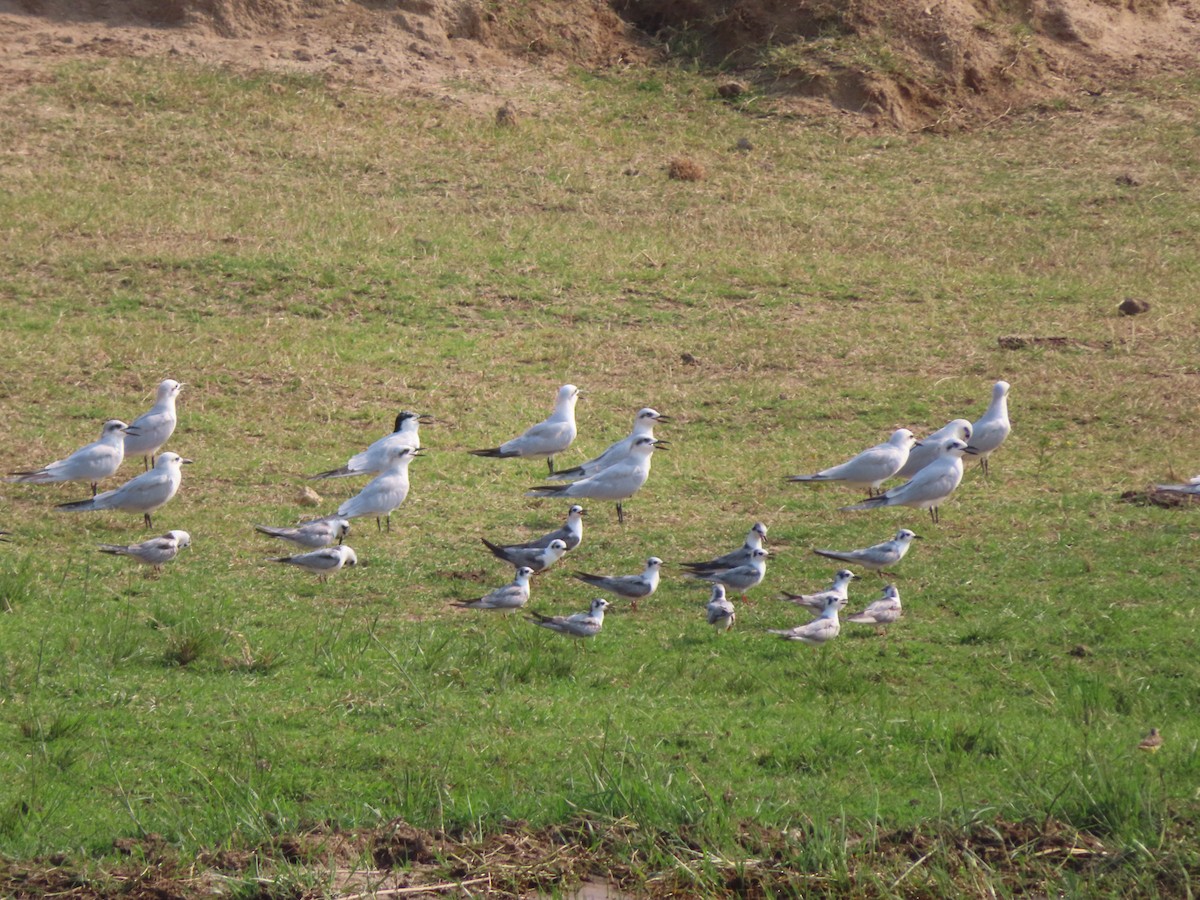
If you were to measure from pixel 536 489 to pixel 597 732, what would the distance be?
15.7 ft

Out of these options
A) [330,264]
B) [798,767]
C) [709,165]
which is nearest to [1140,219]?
[709,165]

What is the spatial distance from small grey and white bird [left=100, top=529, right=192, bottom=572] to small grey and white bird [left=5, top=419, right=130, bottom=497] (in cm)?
129

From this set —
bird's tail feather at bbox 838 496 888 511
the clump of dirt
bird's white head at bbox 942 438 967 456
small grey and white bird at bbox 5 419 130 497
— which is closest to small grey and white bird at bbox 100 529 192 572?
small grey and white bird at bbox 5 419 130 497

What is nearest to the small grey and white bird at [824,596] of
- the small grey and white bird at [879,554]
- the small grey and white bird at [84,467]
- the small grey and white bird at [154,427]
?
the small grey and white bird at [879,554]

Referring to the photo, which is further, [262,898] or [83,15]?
[83,15]

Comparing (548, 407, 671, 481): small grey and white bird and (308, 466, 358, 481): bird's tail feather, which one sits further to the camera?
(548, 407, 671, 481): small grey and white bird

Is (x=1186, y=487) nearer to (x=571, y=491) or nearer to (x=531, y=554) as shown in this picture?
(x=571, y=491)

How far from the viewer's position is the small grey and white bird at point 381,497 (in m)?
11.0

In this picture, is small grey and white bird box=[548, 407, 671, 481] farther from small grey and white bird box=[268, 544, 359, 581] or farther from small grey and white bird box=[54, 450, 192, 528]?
small grey and white bird box=[54, 450, 192, 528]

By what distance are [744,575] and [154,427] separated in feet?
16.8

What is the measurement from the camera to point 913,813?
6.62m

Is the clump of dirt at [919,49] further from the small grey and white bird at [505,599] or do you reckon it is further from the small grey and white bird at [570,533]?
the small grey and white bird at [505,599]

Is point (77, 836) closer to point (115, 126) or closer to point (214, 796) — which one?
point (214, 796)

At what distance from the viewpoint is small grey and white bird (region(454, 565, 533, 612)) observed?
30.7 ft
